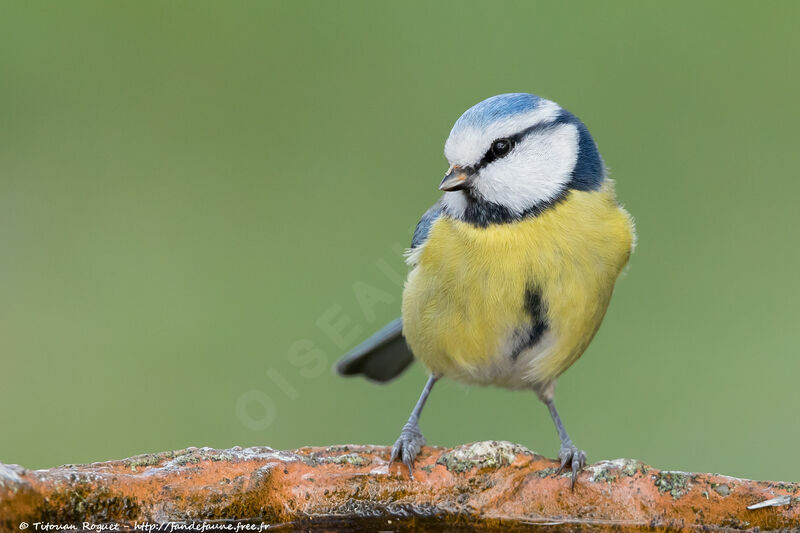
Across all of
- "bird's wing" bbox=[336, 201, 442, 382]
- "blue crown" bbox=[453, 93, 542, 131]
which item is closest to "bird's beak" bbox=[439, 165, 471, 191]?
"blue crown" bbox=[453, 93, 542, 131]

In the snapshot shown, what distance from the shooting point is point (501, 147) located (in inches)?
98.0

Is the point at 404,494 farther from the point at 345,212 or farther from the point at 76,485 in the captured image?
the point at 345,212

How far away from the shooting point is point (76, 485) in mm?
1898

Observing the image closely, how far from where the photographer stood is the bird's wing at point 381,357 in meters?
3.29

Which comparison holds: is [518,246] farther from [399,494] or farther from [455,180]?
[399,494]

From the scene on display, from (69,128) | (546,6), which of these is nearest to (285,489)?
(69,128)

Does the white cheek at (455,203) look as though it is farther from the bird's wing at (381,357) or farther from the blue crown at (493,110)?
the bird's wing at (381,357)

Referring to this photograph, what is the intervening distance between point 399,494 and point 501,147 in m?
0.89

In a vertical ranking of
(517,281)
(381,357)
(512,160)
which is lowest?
(381,357)

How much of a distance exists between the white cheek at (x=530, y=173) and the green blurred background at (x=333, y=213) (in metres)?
1.37

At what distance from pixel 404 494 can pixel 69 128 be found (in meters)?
3.33

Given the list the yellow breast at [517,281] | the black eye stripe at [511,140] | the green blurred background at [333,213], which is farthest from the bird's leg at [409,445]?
the green blurred background at [333,213]

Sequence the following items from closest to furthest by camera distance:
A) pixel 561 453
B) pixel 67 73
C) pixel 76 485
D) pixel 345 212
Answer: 1. pixel 76 485
2. pixel 561 453
3. pixel 345 212
4. pixel 67 73

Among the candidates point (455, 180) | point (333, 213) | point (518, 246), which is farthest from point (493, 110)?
point (333, 213)
